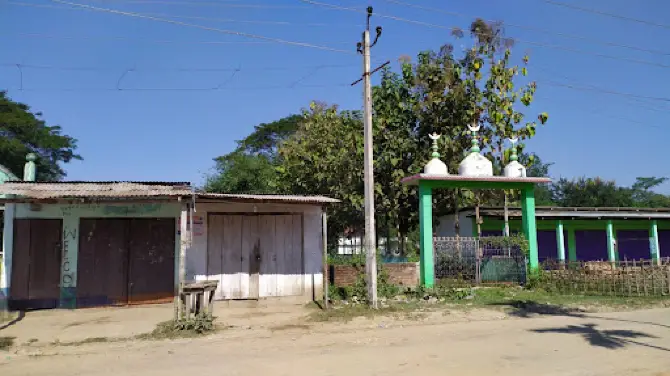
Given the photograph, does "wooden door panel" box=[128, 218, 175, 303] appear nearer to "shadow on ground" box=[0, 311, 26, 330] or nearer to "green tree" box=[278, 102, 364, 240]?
"shadow on ground" box=[0, 311, 26, 330]

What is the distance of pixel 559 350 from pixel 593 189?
131ft

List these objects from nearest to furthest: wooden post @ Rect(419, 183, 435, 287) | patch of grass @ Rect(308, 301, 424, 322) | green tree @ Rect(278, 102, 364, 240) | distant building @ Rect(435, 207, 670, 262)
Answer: patch of grass @ Rect(308, 301, 424, 322), wooden post @ Rect(419, 183, 435, 287), green tree @ Rect(278, 102, 364, 240), distant building @ Rect(435, 207, 670, 262)

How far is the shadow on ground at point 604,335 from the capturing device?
8.27 metres

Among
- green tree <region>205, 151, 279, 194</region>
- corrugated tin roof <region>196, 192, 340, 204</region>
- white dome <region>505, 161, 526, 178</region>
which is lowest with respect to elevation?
corrugated tin roof <region>196, 192, 340, 204</region>

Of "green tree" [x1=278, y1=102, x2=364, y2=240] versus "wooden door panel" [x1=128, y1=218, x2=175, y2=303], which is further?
"green tree" [x1=278, y1=102, x2=364, y2=240]

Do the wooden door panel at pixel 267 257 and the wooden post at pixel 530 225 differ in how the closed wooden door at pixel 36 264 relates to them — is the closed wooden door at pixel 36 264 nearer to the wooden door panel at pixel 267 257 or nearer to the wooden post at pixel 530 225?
the wooden door panel at pixel 267 257

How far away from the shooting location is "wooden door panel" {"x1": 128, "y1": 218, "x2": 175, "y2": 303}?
1248 cm

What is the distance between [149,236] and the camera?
41.5ft

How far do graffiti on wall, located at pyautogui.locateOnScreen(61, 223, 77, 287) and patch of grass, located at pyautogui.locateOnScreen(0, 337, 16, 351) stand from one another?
9.94ft

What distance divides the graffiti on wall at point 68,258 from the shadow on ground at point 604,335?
10704mm

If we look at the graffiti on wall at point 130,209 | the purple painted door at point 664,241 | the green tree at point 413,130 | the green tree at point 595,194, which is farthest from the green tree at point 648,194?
the graffiti on wall at point 130,209

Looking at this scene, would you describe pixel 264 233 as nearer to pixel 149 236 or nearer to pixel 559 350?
pixel 149 236

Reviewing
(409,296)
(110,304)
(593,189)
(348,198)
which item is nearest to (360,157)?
(348,198)

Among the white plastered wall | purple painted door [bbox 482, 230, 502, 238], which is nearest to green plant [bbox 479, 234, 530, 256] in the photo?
the white plastered wall
